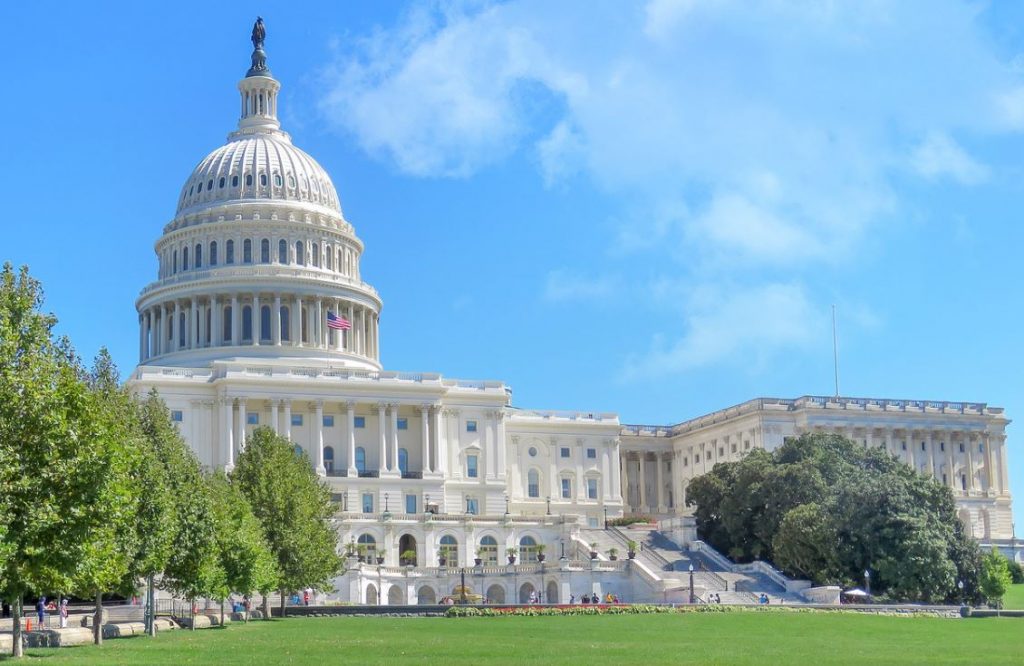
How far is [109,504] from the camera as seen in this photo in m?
42.2

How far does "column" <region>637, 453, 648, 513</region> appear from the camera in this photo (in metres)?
179

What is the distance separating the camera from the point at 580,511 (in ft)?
521

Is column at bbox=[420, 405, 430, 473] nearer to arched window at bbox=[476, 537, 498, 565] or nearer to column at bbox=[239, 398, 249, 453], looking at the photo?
arched window at bbox=[476, 537, 498, 565]

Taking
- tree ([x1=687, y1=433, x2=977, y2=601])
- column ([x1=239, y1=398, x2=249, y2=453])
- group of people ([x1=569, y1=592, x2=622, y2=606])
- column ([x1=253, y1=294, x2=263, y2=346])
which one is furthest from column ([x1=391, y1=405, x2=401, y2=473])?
group of people ([x1=569, y1=592, x2=622, y2=606])

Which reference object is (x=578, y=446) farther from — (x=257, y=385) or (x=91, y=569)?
(x=91, y=569)

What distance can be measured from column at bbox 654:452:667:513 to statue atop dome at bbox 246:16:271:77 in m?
62.3

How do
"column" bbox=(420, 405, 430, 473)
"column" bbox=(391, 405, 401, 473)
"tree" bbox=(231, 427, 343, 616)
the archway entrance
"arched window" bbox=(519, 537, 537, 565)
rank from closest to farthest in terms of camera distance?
"tree" bbox=(231, 427, 343, 616)
the archway entrance
"arched window" bbox=(519, 537, 537, 565)
"column" bbox=(391, 405, 401, 473)
"column" bbox=(420, 405, 430, 473)

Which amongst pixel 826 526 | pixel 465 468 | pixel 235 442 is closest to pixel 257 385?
pixel 235 442

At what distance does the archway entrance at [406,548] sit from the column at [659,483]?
5742cm

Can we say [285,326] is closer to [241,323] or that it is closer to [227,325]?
[241,323]

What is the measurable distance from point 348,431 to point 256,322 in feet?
64.1

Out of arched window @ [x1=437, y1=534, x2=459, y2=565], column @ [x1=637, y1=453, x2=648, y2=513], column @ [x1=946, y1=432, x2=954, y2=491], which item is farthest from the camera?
column @ [x1=637, y1=453, x2=648, y2=513]

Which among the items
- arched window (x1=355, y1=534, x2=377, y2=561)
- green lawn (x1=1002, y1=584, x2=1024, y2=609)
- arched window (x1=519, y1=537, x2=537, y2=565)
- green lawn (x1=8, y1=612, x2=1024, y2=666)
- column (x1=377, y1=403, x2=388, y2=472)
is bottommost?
green lawn (x1=1002, y1=584, x2=1024, y2=609)

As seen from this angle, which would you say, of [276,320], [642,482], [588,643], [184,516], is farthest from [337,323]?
[588,643]
